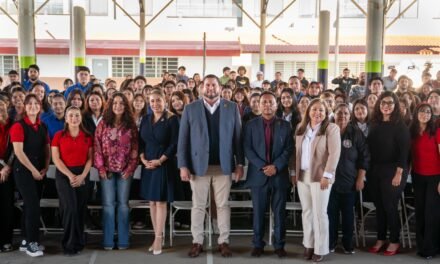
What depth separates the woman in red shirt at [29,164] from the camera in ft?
19.2

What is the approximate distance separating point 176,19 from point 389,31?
11.6 metres

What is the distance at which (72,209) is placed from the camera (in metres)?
5.92

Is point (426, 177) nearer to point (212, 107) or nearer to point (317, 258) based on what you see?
point (317, 258)

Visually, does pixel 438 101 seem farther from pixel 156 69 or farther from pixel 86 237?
pixel 156 69

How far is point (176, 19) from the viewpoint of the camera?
29.0 m

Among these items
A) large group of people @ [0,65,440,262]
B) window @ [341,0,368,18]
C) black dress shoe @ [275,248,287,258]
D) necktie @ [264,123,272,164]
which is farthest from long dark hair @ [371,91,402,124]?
window @ [341,0,368,18]

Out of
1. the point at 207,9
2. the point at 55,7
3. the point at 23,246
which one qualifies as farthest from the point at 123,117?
the point at 55,7

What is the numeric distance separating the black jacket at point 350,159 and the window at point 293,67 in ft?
73.2

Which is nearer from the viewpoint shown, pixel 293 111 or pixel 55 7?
pixel 293 111

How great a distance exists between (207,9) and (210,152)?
2466cm

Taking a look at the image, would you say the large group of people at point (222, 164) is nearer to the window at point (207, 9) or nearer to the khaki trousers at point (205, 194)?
the khaki trousers at point (205, 194)

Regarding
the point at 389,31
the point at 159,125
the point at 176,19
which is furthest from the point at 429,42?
the point at 159,125

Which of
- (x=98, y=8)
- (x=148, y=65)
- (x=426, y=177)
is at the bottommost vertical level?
(x=426, y=177)

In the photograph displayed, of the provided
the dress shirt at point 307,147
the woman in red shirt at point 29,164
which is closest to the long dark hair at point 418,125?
the dress shirt at point 307,147
